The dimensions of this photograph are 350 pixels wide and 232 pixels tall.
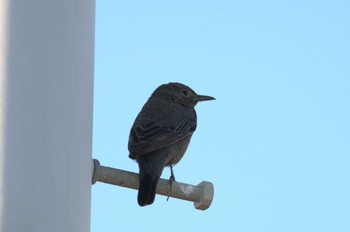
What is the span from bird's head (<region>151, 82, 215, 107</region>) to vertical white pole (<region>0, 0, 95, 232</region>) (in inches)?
226

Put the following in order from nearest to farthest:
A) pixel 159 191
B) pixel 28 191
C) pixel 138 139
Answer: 1. pixel 28 191
2. pixel 159 191
3. pixel 138 139

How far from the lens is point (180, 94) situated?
9.38m

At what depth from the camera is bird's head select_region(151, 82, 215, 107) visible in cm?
927

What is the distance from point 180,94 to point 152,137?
6.53 ft

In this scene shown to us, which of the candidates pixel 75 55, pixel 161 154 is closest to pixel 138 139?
pixel 161 154

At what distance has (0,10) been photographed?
127 inches

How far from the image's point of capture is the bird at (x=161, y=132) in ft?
22.1

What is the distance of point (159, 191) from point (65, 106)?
2.93 meters

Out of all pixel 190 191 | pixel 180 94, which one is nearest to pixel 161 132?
pixel 180 94

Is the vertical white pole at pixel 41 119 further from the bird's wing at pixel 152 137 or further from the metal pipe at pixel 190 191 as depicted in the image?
the bird's wing at pixel 152 137

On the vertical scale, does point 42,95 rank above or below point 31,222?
above

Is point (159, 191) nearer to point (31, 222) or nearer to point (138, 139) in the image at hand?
point (138, 139)

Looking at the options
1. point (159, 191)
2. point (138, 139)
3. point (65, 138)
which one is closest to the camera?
point (65, 138)

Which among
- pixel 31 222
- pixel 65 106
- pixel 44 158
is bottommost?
pixel 31 222
